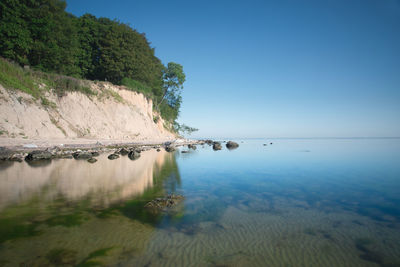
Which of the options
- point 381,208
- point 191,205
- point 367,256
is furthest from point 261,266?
point 381,208

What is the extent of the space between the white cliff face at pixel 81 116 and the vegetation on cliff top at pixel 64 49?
171 cm

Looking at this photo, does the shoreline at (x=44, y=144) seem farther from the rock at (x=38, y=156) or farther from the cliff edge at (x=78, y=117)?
the rock at (x=38, y=156)

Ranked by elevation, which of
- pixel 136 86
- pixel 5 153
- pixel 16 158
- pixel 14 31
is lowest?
pixel 16 158

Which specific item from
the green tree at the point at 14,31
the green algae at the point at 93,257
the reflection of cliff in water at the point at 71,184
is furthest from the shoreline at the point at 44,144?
the green algae at the point at 93,257

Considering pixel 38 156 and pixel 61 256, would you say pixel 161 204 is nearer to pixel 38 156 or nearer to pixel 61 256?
pixel 61 256

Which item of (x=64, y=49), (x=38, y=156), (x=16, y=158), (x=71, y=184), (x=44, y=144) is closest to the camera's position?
(x=71, y=184)

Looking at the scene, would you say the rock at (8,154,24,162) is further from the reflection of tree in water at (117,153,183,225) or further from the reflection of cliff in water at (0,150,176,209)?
the reflection of tree in water at (117,153,183,225)

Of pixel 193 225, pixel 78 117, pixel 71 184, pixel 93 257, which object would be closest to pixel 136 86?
pixel 78 117

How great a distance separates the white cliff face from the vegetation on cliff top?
1.71 meters

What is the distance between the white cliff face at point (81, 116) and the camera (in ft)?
65.4

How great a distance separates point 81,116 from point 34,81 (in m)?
6.34

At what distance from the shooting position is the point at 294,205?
25.1 ft

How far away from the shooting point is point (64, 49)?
98.0ft

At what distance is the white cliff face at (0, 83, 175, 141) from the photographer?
65.4 ft
